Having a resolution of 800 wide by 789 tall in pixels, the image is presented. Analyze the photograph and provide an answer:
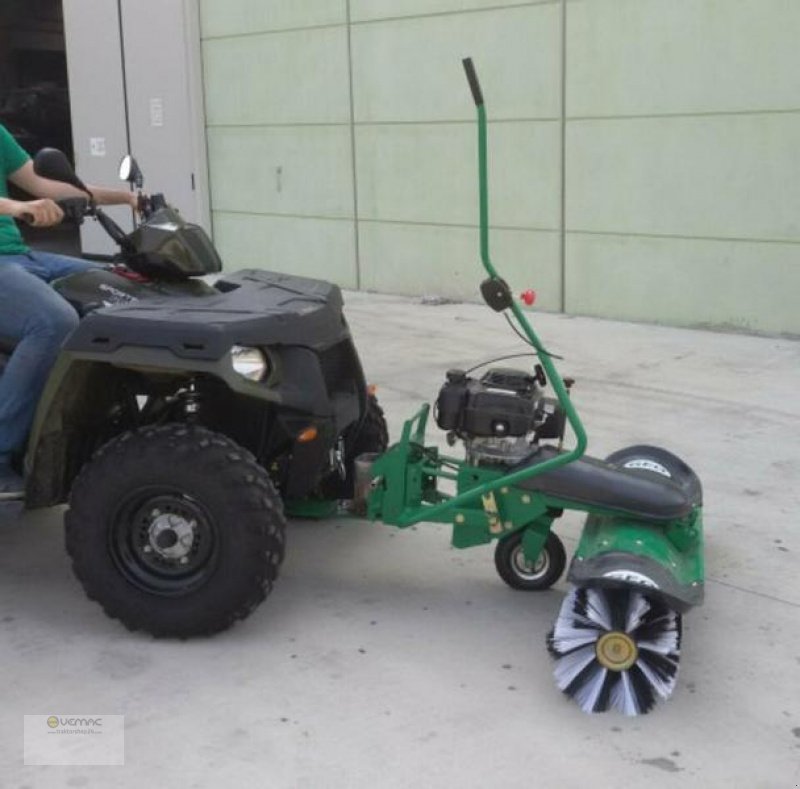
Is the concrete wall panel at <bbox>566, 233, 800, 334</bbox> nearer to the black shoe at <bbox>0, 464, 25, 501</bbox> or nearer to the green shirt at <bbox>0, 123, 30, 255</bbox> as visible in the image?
the green shirt at <bbox>0, 123, 30, 255</bbox>

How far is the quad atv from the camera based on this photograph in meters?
3.43

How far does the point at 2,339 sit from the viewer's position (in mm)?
3812

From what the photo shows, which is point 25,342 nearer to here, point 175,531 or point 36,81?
point 175,531

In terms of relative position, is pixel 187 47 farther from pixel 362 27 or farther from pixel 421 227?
pixel 421 227

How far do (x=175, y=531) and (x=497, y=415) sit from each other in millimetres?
1034

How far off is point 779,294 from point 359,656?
5396 millimetres

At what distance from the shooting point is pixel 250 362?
11.5 ft

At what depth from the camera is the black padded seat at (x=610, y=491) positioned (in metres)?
3.52

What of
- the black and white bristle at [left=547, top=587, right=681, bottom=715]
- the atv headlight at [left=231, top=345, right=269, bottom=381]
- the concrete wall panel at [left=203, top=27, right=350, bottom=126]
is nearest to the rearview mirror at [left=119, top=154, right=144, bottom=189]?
the atv headlight at [left=231, top=345, right=269, bottom=381]

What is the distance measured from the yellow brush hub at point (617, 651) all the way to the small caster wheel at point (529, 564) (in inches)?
29.9

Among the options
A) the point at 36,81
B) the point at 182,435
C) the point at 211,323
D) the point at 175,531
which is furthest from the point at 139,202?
the point at 36,81

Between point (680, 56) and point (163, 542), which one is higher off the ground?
point (680, 56)

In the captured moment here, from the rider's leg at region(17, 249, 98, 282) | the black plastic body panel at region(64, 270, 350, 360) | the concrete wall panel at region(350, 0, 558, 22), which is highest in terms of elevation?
the concrete wall panel at region(350, 0, 558, 22)

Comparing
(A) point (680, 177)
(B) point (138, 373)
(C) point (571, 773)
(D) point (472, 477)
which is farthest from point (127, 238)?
(A) point (680, 177)
